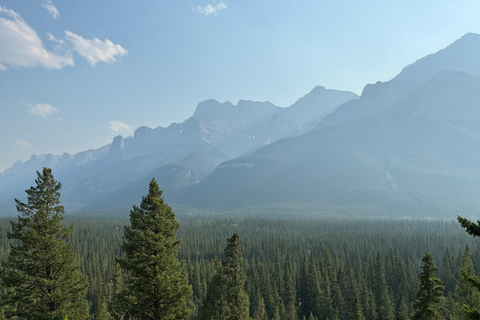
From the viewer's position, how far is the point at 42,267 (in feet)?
76.4

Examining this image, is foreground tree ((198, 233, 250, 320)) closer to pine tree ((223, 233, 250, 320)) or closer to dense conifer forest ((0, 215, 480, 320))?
pine tree ((223, 233, 250, 320))

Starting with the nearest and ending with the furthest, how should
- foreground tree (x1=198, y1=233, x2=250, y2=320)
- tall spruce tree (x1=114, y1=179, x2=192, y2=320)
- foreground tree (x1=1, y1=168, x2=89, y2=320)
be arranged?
tall spruce tree (x1=114, y1=179, x2=192, y2=320) < foreground tree (x1=1, y1=168, x2=89, y2=320) < foreground tree (x1=198, y1=233, x2=250, y2=320)

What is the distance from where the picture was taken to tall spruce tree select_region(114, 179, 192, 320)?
19000 millimetres

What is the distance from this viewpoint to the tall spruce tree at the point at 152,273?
19000 millimetres

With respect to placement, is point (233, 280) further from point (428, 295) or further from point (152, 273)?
point (428, 295)

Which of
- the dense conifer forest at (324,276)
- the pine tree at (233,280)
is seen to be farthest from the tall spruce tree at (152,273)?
the pine tree at (233,280)

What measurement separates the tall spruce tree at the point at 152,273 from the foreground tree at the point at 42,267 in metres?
7.14

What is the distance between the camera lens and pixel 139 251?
19578 millimetres

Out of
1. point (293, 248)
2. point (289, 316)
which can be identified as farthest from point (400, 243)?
point (289, 316)

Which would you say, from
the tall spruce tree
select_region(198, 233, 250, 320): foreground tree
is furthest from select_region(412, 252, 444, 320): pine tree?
the tall spruce tree

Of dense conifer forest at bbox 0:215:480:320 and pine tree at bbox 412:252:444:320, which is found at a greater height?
pine tree at bbox 412:252:444:320

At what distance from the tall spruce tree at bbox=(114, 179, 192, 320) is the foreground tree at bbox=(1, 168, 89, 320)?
23.4 feet

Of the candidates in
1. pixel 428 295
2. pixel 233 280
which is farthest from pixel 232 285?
pixel 428 295

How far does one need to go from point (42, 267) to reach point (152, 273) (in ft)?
32.5
